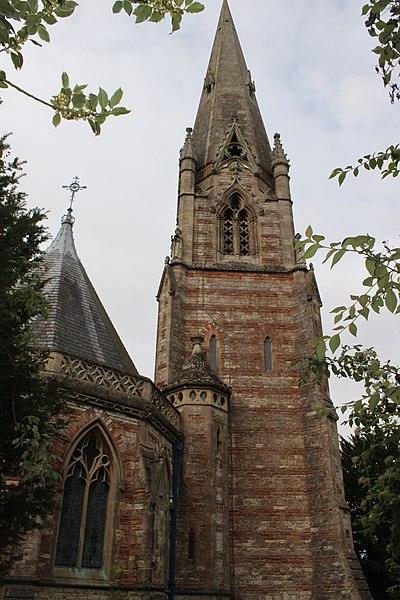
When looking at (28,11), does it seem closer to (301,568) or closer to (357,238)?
(357,238)

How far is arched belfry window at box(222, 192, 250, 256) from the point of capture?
21781 mm

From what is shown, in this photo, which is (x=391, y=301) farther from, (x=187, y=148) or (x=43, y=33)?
(x=187, y=148)

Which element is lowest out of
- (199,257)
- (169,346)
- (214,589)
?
(214,589)

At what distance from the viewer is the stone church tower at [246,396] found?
14359 millimetres

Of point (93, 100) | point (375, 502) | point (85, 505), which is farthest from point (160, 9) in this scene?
point (85, 505)

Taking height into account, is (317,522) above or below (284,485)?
below

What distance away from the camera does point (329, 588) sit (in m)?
14.3

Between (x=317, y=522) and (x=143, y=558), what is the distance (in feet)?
21.5

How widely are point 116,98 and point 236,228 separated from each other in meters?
19.4

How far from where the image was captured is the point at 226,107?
2759 cm

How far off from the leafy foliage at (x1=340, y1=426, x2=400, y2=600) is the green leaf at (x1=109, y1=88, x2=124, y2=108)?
4.79m

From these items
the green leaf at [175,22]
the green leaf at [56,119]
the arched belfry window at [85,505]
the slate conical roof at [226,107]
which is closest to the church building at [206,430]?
the arched belfry window at [85,505]

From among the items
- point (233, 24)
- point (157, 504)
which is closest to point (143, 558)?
point (157, 504)

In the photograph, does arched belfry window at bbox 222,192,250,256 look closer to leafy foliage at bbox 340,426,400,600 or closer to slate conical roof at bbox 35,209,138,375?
slate conical roof at bbox 35,209,138,375
